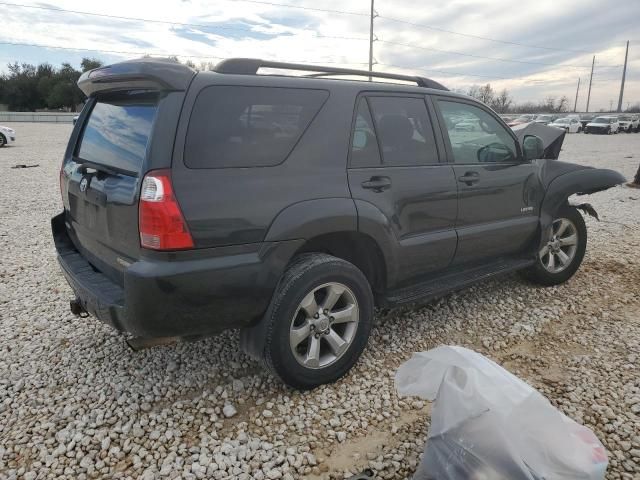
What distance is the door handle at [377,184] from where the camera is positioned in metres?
2.91

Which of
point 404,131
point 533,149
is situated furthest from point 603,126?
point 404,131

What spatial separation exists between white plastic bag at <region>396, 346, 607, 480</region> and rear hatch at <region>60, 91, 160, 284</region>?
1618mm

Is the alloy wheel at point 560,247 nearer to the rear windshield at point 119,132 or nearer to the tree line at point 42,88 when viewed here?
the rear windshield at point 119,132

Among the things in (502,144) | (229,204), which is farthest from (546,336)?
(229,204)

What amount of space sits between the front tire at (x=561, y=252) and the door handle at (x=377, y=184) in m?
2.06

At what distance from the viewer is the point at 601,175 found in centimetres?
430

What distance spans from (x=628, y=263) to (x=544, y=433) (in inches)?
168

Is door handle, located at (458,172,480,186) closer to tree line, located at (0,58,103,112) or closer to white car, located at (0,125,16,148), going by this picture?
white car, located at (0,125,16,148)

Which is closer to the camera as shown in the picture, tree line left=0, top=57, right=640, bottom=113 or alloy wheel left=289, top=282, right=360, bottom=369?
alloy wheel left=289, top=282, right=360, bottom=369

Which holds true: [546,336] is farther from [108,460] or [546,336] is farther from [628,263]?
[108,460]

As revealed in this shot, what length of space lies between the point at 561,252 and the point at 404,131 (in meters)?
2.26

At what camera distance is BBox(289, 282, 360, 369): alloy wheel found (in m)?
2.73

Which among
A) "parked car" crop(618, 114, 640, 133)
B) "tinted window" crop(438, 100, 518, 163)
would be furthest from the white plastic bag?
"parked car" crop(618, 114, 640, 133)

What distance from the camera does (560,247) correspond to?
445cm
